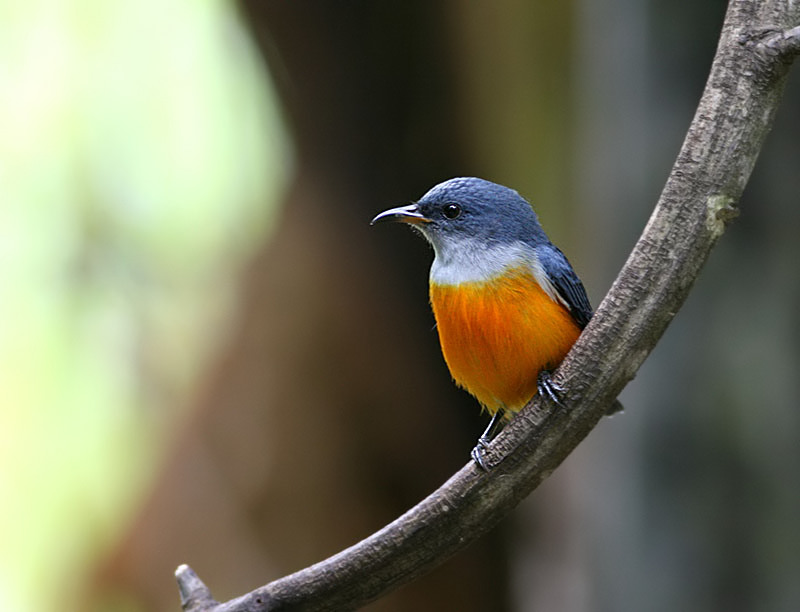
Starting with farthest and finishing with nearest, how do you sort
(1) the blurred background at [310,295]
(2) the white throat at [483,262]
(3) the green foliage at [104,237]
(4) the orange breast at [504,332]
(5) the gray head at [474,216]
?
(3) the green foliage at [104,237]
(1) the blurred background at [310,295]
(5) the gray head at [474,216]
(2) the white throat at [483,262]
(4) the orange breast at [504,332]

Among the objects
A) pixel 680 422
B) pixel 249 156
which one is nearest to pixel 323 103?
pixel 249 156

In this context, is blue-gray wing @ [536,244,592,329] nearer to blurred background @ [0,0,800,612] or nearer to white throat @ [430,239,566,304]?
white throat @ [430,239,566,304]

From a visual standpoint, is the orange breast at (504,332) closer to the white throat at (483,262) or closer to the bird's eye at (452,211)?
the white throat at (483,262)

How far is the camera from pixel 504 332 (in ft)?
10.6

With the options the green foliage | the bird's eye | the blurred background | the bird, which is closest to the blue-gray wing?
the bird

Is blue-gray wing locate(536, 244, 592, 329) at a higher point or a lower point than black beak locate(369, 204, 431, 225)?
lower

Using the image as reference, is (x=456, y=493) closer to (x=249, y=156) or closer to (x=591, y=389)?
(x=591, y=389)

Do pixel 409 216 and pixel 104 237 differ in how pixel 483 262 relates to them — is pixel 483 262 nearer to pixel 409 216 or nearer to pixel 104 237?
pixel 409 216

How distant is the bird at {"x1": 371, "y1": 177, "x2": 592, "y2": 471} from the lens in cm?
322

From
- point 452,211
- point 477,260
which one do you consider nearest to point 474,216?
point 452,211

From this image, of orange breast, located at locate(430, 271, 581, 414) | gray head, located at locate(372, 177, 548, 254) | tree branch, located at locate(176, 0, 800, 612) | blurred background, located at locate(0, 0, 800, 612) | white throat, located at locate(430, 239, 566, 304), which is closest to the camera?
tree branch, located at locate(176, 0, 800, 612)

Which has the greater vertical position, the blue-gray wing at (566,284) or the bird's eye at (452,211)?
the bird's eye at (452,211)

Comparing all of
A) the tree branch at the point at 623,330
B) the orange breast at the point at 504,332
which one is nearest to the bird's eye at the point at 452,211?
the orange breast at the point at 504,332

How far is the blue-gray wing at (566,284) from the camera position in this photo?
11.0ft
